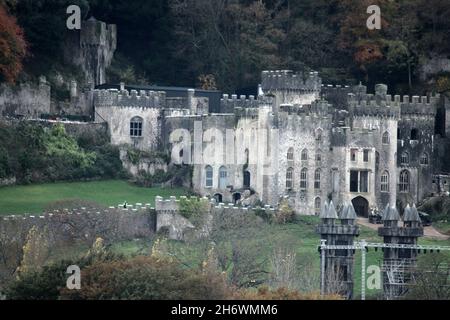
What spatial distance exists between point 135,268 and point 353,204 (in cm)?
2533

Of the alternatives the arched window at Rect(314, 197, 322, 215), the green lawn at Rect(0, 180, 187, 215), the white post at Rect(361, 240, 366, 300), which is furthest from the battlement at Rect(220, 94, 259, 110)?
the white post at Rect(361, 240, 366, 300)

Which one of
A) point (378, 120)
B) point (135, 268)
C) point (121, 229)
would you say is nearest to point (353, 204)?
point (378, 120)

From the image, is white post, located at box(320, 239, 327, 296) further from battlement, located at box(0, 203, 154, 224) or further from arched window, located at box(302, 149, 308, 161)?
arched window, located at box(302, 149, 308, 161)

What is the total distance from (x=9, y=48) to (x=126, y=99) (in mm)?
7345

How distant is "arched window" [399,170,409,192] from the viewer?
153 m

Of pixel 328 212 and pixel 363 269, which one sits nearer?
pixel 363 269

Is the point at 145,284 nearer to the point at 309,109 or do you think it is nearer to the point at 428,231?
the point at 428,231

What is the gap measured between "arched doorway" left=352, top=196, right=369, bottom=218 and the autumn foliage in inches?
642

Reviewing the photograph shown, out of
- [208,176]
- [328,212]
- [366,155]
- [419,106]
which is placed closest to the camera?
[328,212]

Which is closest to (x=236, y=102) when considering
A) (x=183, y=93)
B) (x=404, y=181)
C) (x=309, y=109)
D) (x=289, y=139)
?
(x=183, y=93)

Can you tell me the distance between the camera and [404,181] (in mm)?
153375

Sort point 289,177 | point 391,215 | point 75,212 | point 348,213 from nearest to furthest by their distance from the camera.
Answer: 1. point 348,213
2. point 391,215
3. point 75,212
4. point 289,177

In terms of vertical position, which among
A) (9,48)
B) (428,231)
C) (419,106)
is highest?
(9,48)

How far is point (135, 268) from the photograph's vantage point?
12725 cm
